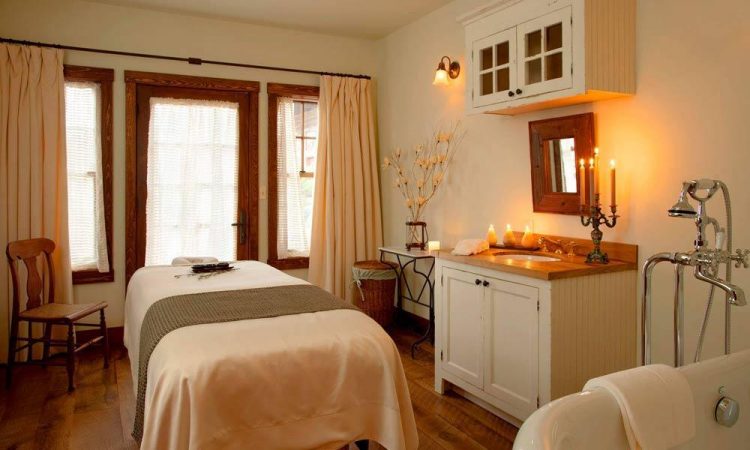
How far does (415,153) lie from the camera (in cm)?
466

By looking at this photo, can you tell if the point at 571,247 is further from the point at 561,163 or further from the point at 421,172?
the point at 421,172

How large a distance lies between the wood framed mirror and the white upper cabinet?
0.13m

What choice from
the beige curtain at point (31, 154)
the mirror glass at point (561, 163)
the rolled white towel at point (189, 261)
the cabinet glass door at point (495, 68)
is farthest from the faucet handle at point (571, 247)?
the beige curtain at point (31, 154)

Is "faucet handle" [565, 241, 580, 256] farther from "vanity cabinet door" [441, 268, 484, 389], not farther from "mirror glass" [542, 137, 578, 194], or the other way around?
"vanity cabinet door" [441, 268, 484, 389]

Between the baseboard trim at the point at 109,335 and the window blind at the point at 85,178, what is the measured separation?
1.55 feet

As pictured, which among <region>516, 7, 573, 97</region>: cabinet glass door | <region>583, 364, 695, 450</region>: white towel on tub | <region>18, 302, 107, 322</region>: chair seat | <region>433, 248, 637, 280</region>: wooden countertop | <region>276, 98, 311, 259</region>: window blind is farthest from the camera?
<region>276, 98, 311, 259</region>: window blind

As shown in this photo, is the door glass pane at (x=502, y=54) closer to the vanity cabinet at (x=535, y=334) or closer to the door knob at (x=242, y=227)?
the vanity cabinet at (x=535, y=334)

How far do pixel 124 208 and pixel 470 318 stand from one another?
2.88 m

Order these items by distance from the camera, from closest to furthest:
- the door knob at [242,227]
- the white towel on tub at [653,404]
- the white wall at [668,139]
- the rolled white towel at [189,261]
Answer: the white towel on tub at [653,404], the white wall at [668,139], the rolled white towel at [189,261], the door knob at [242,227]

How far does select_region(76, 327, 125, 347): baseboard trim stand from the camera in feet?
13.6

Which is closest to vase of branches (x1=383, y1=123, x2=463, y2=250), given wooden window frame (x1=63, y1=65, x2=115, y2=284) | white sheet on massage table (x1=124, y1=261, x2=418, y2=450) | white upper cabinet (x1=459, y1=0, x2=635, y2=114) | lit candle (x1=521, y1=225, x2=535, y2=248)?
white upper cabinet (x1=459, y1=0, x2=635, y2=114)

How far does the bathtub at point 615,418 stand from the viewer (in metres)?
1.29

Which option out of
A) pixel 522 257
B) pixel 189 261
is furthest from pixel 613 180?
pixel 189 261

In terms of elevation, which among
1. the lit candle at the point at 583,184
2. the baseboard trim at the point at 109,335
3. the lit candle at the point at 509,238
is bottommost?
the baseboard trim at the point at 109,335
